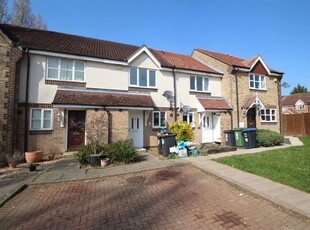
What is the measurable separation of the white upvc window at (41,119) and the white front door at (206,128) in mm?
10993

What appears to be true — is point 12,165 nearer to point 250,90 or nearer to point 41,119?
point 41,119

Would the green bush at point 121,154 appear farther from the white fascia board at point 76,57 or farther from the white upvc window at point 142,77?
the white fascia board at point 76,57

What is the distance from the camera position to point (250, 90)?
17156mm

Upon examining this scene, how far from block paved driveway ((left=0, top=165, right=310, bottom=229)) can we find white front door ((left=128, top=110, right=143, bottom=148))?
654 centimetres

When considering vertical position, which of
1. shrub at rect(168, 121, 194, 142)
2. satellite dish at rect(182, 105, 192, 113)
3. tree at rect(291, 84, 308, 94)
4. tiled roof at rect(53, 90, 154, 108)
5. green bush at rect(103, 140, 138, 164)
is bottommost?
green bush at rect(103, 140, 138, 164)

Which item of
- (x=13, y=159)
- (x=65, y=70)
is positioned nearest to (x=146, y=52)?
(x=65, y=70)

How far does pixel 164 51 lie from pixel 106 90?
9.16 metres

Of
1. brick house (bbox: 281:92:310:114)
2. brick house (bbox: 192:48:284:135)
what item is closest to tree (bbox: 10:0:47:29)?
brick house (bbox: 192:48:284:135)

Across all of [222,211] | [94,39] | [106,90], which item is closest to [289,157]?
[222,211]

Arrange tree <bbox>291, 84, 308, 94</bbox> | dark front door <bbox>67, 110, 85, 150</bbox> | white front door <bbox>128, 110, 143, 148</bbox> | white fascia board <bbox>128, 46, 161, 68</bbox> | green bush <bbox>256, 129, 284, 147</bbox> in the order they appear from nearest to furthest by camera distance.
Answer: dark front door <bbox>67, 110, 85, 150</bbox> → green bush <bbox>256, 129, 284, 147</bbox> → white front door <bbox>128, 110, 143, 148</bbox> → white fascia board <bbox>128, 46, 161, 68</bbox> → tree <bbox>291, 84, 308, 94</bbox>

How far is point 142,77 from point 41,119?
284 inches

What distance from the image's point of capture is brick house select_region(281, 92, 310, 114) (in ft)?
148

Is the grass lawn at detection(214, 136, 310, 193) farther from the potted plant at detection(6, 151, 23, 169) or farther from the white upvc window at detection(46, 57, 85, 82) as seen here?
the white upvc window at detection(46, 57, 85, 82)

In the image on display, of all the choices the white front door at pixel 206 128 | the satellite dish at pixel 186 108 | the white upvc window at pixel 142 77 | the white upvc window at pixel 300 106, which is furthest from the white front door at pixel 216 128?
the white upvc window at pixel 300 106
